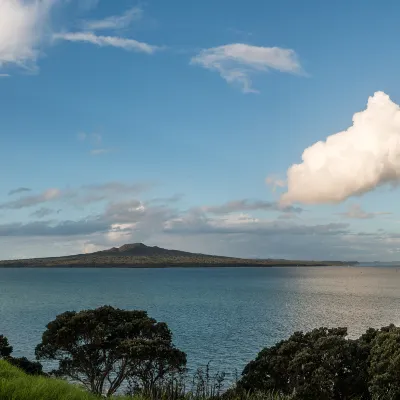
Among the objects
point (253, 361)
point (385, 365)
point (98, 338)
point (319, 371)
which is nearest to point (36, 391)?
point (319, 371)

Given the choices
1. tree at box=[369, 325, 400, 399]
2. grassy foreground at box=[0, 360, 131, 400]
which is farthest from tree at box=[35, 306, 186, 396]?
grassy foreground at box=[0, 360, 131, 400]

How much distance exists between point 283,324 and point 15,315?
5197 cm

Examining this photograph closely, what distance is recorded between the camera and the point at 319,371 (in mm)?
24594

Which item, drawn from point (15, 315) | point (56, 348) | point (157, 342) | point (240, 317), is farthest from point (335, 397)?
point (15, 315)

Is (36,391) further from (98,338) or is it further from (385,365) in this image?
(98,338)

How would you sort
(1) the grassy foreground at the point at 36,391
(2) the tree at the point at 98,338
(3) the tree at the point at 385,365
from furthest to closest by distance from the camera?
(2) the tree at the point at 98,338
(3) the tree at the point at 385,365
(1) the grassy foreground at the point at 36,391

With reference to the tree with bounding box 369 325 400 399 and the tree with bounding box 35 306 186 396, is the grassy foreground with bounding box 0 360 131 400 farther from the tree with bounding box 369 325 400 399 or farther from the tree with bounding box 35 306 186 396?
the tree with bounding box 35 306 186 396

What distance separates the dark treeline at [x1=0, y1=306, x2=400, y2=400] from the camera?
24.0 metres

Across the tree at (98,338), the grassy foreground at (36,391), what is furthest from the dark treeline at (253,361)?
the grassy foreground at (36,391)

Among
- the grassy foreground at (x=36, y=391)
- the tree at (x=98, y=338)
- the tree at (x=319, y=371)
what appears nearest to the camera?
the grassy foreground at (x=36, y=391)

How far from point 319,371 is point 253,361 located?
6042 millimetres

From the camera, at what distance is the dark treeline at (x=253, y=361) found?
2405 cm

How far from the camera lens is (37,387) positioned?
9898mm

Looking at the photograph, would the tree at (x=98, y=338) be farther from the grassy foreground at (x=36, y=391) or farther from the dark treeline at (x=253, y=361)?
the grassy foreground at (x=36, y=391)
